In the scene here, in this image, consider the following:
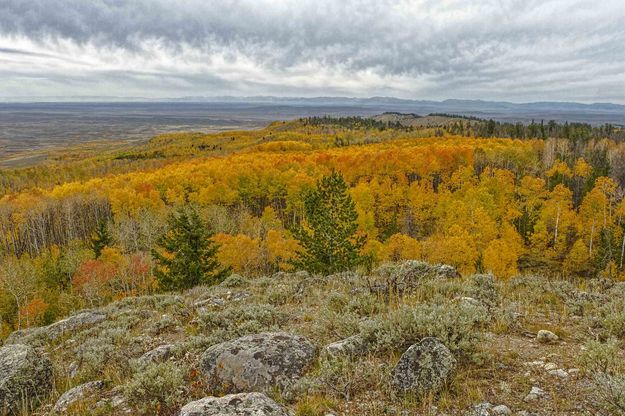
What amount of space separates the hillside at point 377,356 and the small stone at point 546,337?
2 cm

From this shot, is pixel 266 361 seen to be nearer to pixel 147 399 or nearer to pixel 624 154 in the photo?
pixel 147 399

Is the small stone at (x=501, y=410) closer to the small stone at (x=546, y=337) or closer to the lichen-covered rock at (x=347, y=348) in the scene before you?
the lichen-covered rock at (x=347, y=348)

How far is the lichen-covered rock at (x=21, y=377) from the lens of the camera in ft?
21.5

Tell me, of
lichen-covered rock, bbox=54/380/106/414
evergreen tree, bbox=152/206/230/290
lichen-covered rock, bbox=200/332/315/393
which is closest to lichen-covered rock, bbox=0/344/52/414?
lichen-covered rock, bbox=54/380/106/414

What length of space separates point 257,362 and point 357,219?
55.1 meters

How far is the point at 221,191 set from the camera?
87.4 m

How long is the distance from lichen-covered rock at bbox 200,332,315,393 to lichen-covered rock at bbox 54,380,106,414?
6.31 feet

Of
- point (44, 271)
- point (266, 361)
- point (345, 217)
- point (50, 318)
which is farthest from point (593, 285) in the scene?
point (44, 271)

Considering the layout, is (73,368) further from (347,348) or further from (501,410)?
(501,410)

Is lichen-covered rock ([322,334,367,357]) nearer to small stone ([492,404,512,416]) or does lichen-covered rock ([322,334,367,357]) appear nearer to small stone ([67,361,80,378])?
small stone ([492,404,512,416])

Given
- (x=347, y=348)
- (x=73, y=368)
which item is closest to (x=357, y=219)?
(x=73, y=368)

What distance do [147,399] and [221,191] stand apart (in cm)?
8357

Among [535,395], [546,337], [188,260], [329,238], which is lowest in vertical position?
[188,260]

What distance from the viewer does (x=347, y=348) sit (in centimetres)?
661
